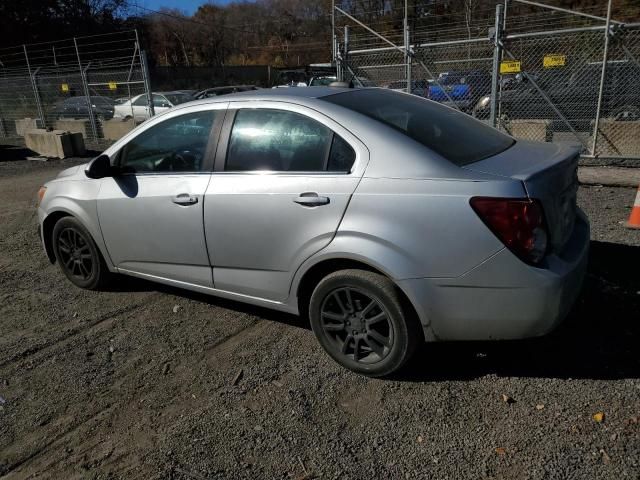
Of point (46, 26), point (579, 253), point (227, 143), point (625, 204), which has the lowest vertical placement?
point (625, 204)

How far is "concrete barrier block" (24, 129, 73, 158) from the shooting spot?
45.0ft

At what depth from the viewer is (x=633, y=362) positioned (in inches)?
120

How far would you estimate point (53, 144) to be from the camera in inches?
546

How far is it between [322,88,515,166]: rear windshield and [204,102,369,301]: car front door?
0.99 feet

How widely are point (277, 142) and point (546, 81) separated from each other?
9120 millimetres

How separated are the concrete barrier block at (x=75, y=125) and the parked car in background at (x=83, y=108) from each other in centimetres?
44

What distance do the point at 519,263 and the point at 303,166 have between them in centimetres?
134

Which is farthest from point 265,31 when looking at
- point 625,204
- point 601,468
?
point 601,468

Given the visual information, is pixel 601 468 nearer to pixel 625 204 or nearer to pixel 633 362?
pixel 633 362

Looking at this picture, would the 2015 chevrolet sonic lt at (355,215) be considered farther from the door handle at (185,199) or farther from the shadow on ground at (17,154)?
the shadow on ground at (17,154)

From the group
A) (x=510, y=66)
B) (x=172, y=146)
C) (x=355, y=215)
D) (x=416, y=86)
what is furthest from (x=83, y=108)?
(x=355, y=215)

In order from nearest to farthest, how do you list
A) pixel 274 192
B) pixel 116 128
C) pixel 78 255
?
pixel 274 192 → pixel 78 255 → pixel 116 128

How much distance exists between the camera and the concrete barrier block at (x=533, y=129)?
30.8ft

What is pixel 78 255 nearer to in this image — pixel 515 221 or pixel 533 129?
pixel 515 221
